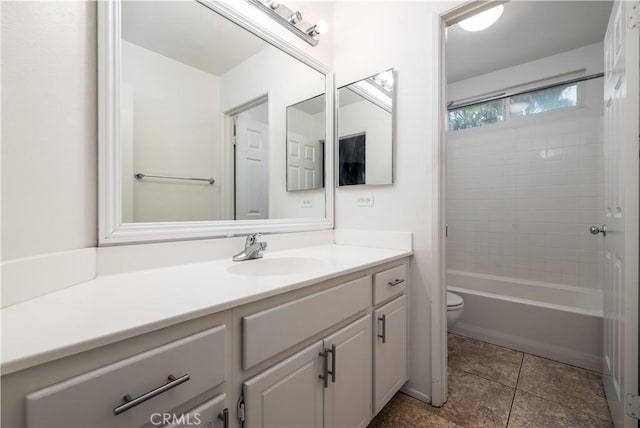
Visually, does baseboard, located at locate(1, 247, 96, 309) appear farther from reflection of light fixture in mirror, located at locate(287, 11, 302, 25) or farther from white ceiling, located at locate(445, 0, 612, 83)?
white ceiling, located at locate(445, 0, 612, 83)

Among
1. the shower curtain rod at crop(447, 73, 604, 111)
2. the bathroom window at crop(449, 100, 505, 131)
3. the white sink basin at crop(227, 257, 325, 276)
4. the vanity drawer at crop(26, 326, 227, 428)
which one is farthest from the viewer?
the bathroom window at crop(449, 100, 505, 131)

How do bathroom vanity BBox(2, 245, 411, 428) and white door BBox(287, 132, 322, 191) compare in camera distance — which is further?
white door BBox(287, 132, 322, 191)

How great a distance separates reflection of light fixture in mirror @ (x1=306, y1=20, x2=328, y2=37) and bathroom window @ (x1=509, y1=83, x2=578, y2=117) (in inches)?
78.0

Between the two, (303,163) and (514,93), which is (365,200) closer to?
(303,163)

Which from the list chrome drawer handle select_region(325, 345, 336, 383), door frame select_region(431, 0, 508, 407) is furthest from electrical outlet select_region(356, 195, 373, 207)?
chrome drawer handle select_region(325, 345, 336, 383)

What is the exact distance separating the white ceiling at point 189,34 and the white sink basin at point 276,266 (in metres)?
0.91

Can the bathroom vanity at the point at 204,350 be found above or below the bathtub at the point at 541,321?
above

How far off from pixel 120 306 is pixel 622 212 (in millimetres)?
1773

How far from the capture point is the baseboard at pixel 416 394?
1.45 metres

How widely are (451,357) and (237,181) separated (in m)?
1.84

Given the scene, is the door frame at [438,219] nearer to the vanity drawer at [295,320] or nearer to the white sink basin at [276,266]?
the vanity drawer at [295,320]

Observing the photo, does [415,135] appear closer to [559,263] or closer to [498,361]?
[498,361]

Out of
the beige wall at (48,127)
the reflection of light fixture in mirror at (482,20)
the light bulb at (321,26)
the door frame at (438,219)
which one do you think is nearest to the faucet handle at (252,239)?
the beige wall at (48,127)

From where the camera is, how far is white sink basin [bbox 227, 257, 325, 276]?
3.87 feet
